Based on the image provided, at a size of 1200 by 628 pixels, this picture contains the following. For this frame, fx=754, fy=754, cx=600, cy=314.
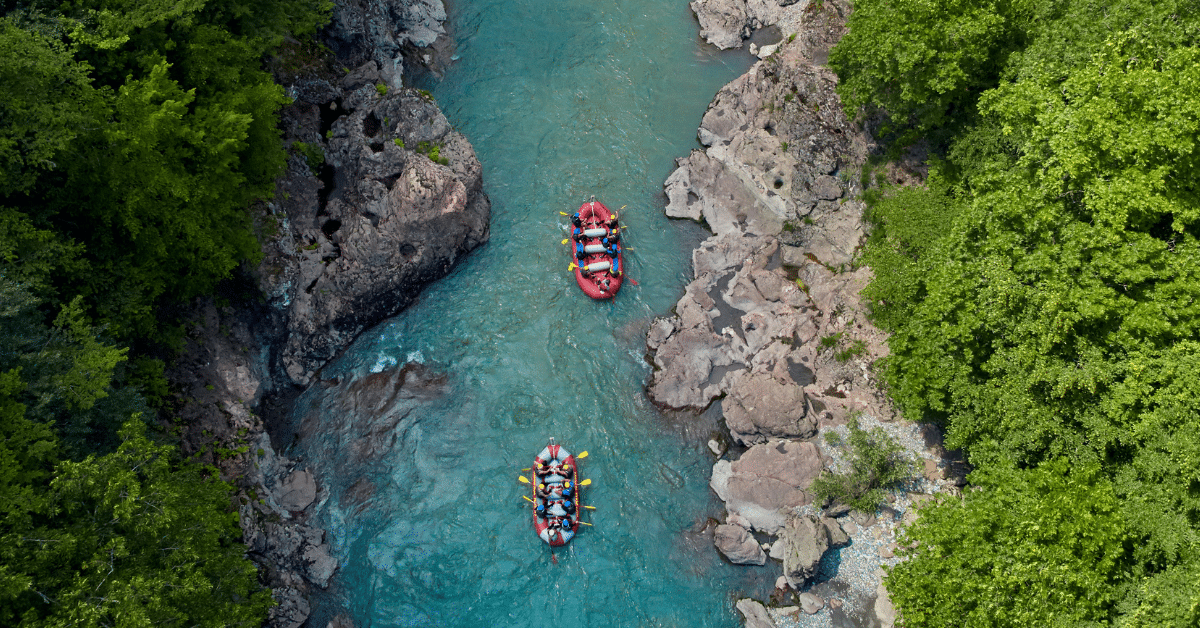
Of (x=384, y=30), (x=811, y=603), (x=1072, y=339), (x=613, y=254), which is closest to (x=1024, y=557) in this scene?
(x=1072, y=339)

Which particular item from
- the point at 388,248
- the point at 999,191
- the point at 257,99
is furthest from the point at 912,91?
the point at 257,99

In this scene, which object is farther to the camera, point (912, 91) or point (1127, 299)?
point (912, 91)

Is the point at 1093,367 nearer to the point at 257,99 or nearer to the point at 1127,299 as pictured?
the point at 1127,299

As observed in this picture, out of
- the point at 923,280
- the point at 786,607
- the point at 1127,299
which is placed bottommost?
→ the point at 786,607

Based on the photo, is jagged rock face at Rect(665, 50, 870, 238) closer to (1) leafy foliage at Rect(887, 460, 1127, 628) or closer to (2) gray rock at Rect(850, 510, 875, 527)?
(2) gray rock at Rect(850, 510, 875, 527)

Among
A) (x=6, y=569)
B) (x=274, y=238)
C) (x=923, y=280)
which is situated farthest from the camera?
(x=274, y=238)

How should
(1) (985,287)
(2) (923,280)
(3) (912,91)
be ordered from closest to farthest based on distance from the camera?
1. (1) (985,287)
2. (2) (923,280)
3. (3) (912,91)
